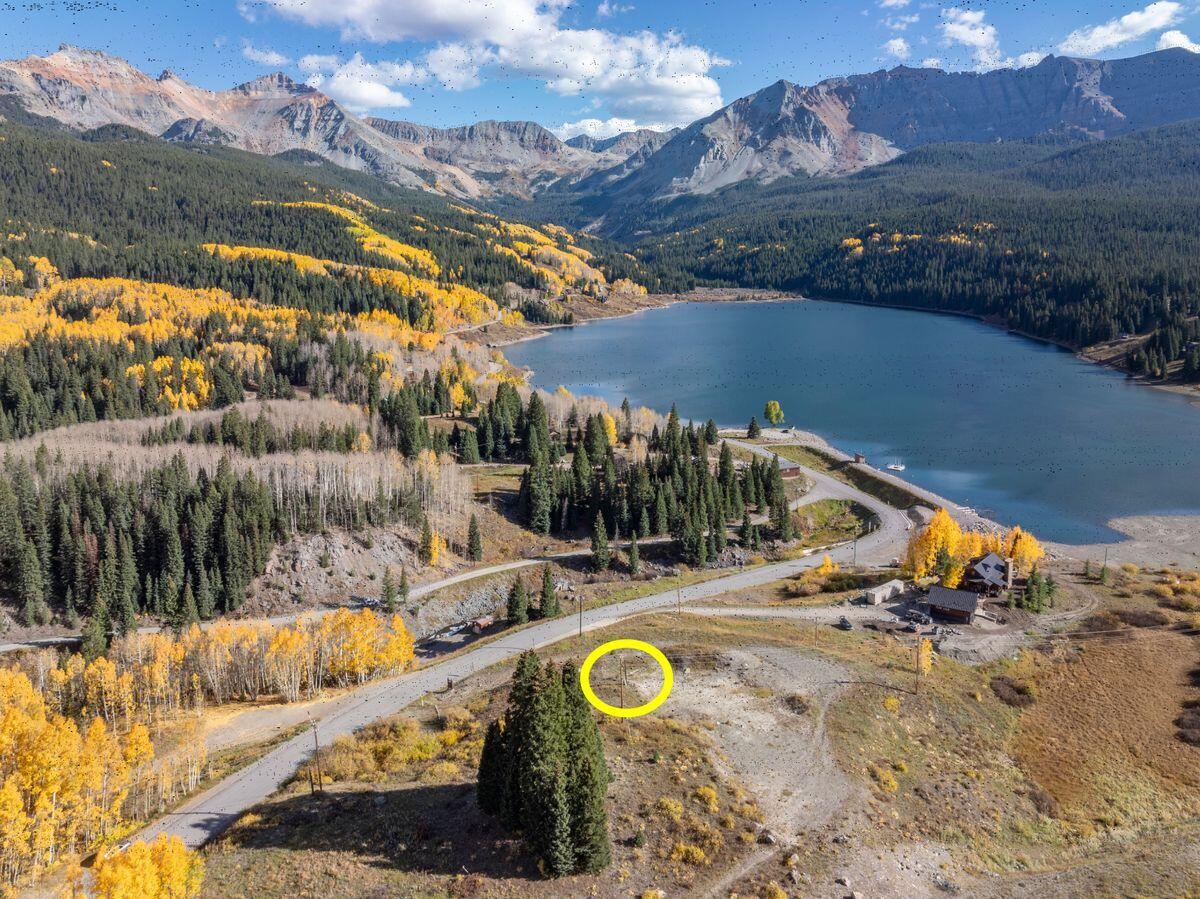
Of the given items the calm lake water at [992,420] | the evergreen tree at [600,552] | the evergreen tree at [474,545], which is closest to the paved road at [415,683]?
the evergreen tree at [474,545]

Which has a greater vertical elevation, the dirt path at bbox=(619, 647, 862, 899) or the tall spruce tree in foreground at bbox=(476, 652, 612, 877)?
the tall spruce tree in foreground at bbox=(476, 652, 612, 877)

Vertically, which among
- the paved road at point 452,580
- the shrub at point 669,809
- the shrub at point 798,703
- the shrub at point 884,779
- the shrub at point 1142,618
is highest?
the shrub at point 669,809

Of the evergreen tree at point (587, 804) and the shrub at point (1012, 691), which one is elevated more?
the evergreen tree at point (587, 804)

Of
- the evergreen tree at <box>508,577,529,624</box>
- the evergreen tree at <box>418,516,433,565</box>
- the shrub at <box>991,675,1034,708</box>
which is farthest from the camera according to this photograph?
the evergreen tree at <box>418,516,433,565</box>

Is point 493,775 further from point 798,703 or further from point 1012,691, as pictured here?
point 1012,691

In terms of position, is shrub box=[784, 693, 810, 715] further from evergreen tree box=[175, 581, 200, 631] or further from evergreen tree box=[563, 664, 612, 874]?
evergreen tree box=[175, 581, 200, 631]

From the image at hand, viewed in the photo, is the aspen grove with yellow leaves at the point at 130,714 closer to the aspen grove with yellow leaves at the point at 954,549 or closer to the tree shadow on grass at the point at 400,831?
the tree shadow on grass at the point at 400,831

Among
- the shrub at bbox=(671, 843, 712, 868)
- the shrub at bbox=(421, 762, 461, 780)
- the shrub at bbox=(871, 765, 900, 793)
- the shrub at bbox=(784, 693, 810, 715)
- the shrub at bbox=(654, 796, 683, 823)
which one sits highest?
the shrub at bbox=(654, 796, 683, 823)

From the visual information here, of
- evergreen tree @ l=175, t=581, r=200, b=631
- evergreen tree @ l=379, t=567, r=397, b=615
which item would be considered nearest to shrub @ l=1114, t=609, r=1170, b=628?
evergreen tree @ l=379, t=567, r=397, b=615
